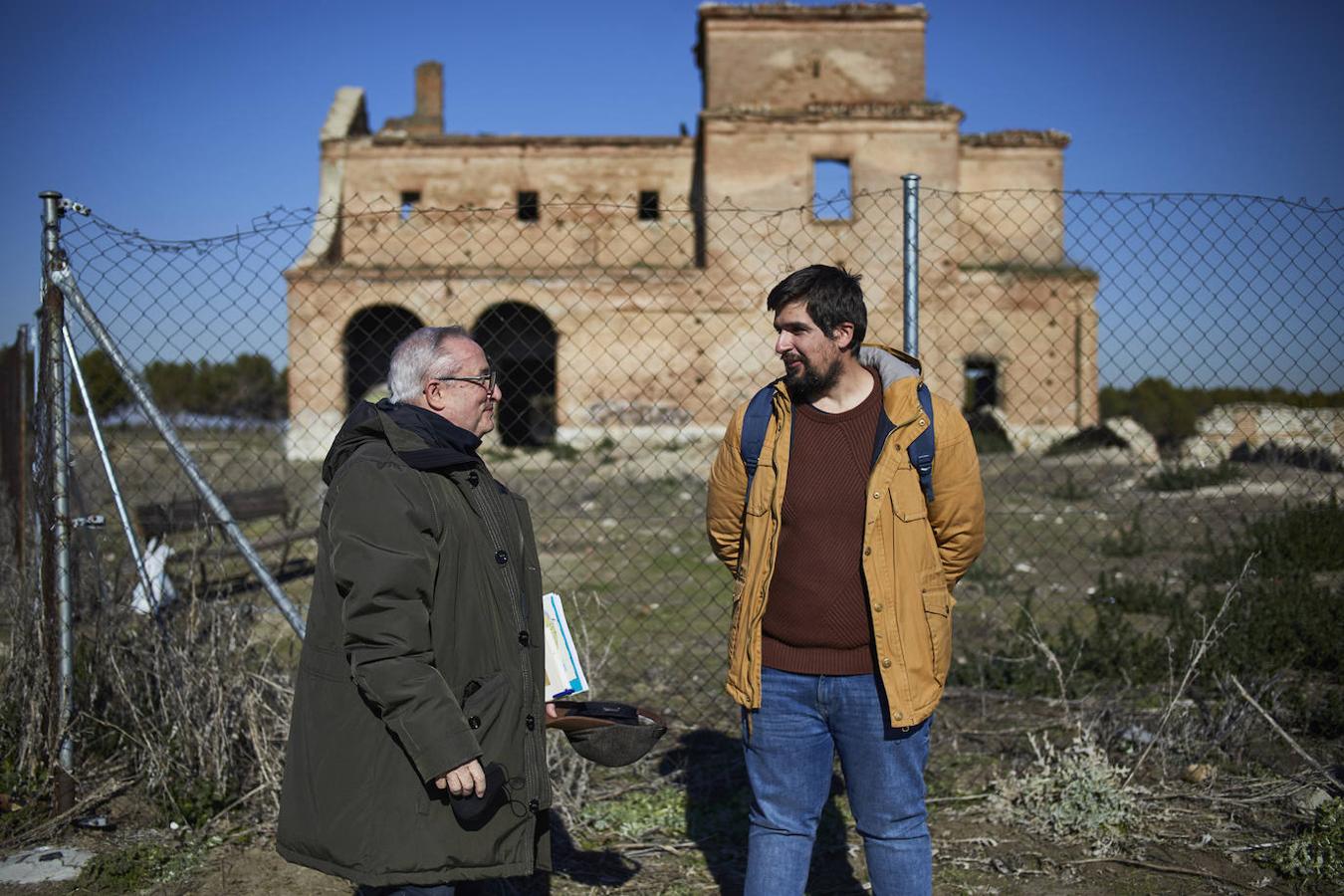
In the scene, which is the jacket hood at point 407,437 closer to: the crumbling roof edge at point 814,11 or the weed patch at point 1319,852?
the weed patch at point 1319,852

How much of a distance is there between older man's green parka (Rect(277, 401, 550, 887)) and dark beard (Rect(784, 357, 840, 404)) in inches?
34.0

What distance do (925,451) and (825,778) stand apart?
36.7 inches

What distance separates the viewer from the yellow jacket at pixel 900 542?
259 centimetres

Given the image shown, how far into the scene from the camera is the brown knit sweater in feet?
8.63

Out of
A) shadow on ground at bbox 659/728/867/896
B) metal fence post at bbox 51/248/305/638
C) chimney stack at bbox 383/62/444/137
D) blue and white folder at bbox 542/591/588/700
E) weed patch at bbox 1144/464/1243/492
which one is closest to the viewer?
blue and white folder at bbox 542/591/588/700

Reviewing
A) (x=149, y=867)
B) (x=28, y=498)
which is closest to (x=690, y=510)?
(x=28, y=498)

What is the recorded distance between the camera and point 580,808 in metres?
3.85

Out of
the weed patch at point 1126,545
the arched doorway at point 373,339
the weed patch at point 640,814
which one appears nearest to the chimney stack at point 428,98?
the arched doorway at point 373,339

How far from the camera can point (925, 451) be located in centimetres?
264

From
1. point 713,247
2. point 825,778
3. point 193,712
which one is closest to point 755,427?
point 825,778

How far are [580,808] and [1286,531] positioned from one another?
5.47 metres

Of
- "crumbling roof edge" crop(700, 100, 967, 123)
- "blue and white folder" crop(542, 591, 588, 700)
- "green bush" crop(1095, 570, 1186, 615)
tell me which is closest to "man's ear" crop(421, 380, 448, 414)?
"blue and white folder" crop(542, 591, 588, 700)

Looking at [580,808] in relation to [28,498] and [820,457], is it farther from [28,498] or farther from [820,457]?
[28,498]

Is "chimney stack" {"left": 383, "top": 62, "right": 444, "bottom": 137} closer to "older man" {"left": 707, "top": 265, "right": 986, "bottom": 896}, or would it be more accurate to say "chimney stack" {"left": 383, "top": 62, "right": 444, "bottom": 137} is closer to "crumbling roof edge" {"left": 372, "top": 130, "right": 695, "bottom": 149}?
"crumbling roof edge" {"left": 372, "top": 130, "right": 695, "bottom": 149}
